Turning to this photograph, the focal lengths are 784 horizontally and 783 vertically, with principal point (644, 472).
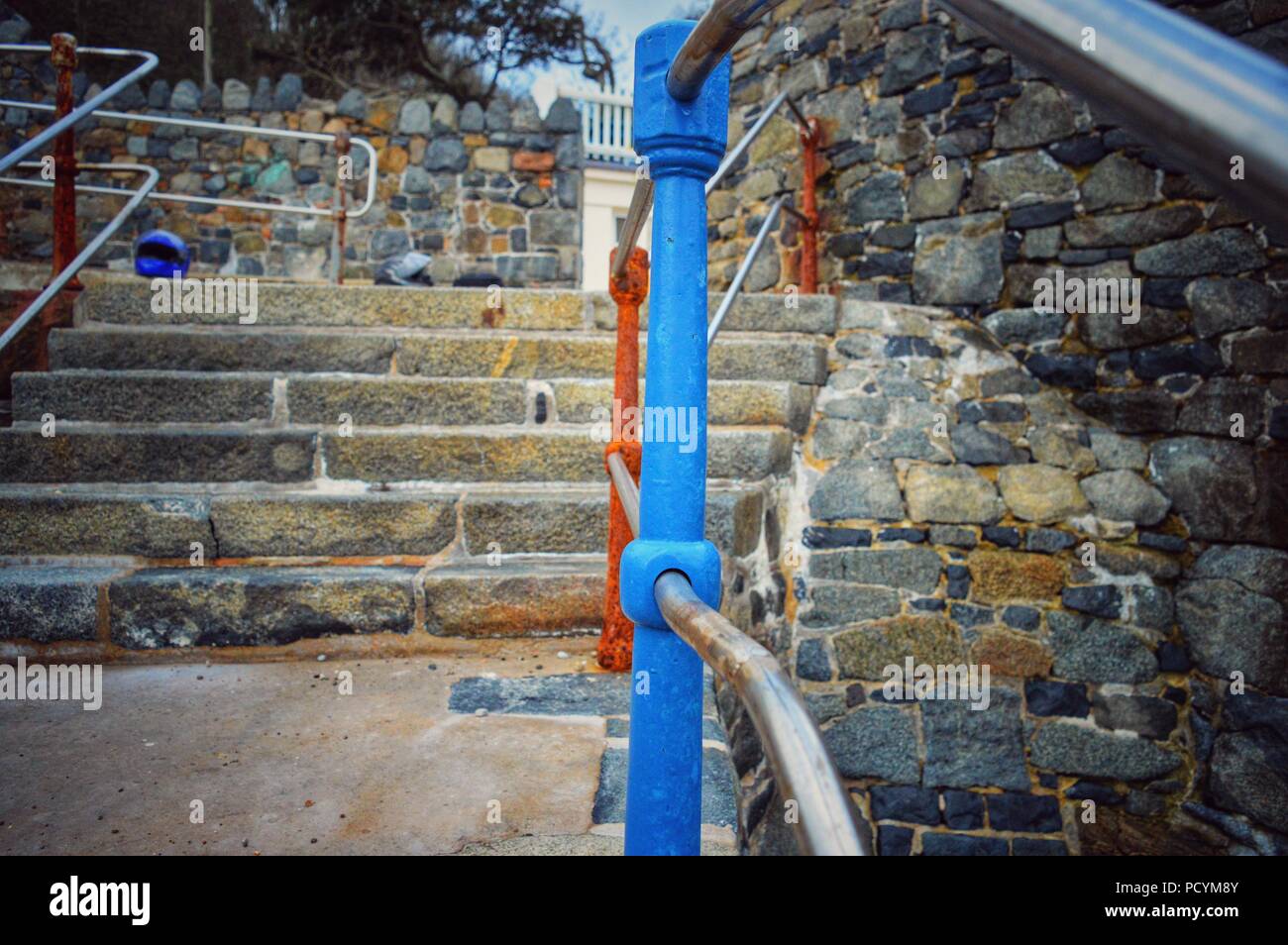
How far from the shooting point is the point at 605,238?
1105 cm

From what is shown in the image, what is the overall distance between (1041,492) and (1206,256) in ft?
3.95

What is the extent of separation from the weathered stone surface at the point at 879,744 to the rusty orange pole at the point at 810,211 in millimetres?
2473

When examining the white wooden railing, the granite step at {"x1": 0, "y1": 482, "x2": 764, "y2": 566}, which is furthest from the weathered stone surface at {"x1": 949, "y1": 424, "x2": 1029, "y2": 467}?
the white wooden railing

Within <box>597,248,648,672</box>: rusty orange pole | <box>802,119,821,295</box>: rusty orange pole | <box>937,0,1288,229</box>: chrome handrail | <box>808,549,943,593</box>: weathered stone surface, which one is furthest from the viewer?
<box>802,119,821,295</box>: rusty orange pole

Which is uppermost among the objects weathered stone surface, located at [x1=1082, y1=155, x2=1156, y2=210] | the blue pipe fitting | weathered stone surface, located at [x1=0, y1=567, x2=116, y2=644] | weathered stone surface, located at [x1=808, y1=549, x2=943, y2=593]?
weathered stone surface, located at [x1=1082, y1=155, x2=1156, y2=210]

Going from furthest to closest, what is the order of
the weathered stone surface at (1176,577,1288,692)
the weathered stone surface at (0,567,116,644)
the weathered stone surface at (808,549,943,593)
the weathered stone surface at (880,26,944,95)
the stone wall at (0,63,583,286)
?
the stone wall at (0,63,583,286) → the weathered stone surface at (880,26,944,95) → the weathered stone surface at (808,549,943,593) → the weathered stone surface at (1176,577,1288,692) → the weathered stone surface at (0,567,116,644)

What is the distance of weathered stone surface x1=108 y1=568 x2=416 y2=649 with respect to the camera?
2.09 meters

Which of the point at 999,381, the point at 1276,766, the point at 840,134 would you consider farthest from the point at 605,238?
the point at 1276,766

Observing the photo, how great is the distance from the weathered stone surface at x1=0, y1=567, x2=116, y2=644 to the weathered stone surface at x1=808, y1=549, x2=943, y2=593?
8.85ft

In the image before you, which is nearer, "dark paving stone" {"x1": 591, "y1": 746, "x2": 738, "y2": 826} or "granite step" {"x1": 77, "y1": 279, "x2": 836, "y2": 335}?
"dark paving stone" {"x1": 591, "y1": 746, "x2": 738, "y2": 826}

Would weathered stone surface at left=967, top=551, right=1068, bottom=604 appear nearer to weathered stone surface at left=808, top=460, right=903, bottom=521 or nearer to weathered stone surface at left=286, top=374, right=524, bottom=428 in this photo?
weathered stone surface at left=808, top=460, right=903, bottom=521

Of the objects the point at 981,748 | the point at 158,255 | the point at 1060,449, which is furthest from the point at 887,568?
the point at 158,255
